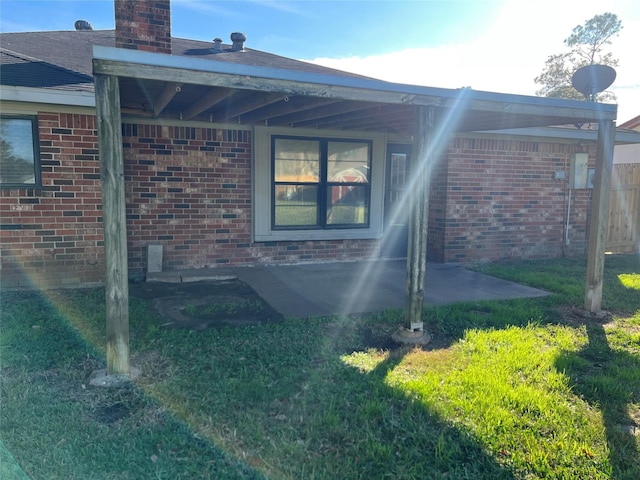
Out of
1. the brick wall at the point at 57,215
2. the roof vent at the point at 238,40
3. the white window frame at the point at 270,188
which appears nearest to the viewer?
the brick wall at the point at 57,215

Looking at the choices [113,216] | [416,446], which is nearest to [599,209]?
[416,446]

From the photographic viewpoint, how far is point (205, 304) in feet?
17.6

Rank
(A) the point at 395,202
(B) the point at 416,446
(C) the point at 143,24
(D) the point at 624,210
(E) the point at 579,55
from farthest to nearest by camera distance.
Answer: (E) the point at 579,55, (D) the point at 624,210, (A) the point at 395,202, (C) the point at 143,24, (B) the point at 416,446

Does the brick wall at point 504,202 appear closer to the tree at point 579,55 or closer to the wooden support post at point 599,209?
the wooden support post at point 599,209

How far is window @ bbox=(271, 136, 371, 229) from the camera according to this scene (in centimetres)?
759

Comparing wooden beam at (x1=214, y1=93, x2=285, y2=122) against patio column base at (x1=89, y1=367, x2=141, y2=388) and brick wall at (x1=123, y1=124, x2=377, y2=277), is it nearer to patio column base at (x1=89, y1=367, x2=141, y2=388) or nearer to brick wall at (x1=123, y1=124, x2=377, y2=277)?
brick wall at (x1=123, y1=124, x2=377, y2=277)

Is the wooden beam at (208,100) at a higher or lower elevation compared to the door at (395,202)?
higher

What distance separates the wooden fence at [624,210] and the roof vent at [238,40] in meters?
8.52

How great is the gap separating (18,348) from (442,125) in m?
4.92

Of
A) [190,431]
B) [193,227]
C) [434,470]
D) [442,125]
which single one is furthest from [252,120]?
[434,470]

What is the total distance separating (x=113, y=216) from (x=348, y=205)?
209 inches

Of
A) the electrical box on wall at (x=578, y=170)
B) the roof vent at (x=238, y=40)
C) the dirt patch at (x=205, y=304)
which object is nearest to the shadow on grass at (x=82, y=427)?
the dirt patch at (x=205, y=304)

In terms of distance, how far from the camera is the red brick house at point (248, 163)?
15.0 feet

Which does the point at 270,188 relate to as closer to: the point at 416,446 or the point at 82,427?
the point at 82,427
